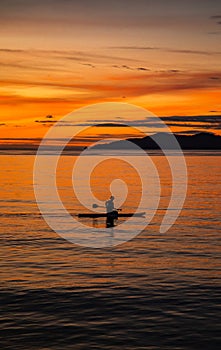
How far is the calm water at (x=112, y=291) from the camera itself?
21688mm

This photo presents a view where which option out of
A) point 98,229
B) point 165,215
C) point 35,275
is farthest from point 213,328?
point 165,215

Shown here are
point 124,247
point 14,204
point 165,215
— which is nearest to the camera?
point 124,247

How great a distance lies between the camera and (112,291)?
28203 mm

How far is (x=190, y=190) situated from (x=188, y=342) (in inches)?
2644

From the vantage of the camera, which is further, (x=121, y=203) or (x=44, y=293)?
(x=121, y=203)

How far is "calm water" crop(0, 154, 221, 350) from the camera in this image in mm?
21688

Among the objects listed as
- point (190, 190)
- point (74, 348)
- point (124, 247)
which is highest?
point (190, 190)

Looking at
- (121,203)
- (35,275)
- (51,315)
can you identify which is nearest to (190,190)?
(121,203)

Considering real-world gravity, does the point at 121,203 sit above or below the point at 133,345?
above

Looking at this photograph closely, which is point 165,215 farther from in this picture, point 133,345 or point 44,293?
point 133,345

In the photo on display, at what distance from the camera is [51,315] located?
24156mm

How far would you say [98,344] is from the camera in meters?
21.0

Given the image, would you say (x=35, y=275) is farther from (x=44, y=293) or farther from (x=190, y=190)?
(x=190, y=190)

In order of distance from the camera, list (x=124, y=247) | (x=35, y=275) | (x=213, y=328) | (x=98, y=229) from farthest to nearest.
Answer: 1. (x=98, y=229)
2. (x=124, y=247)
3. (x=35, y=275)
4. (x=213, y=328)
